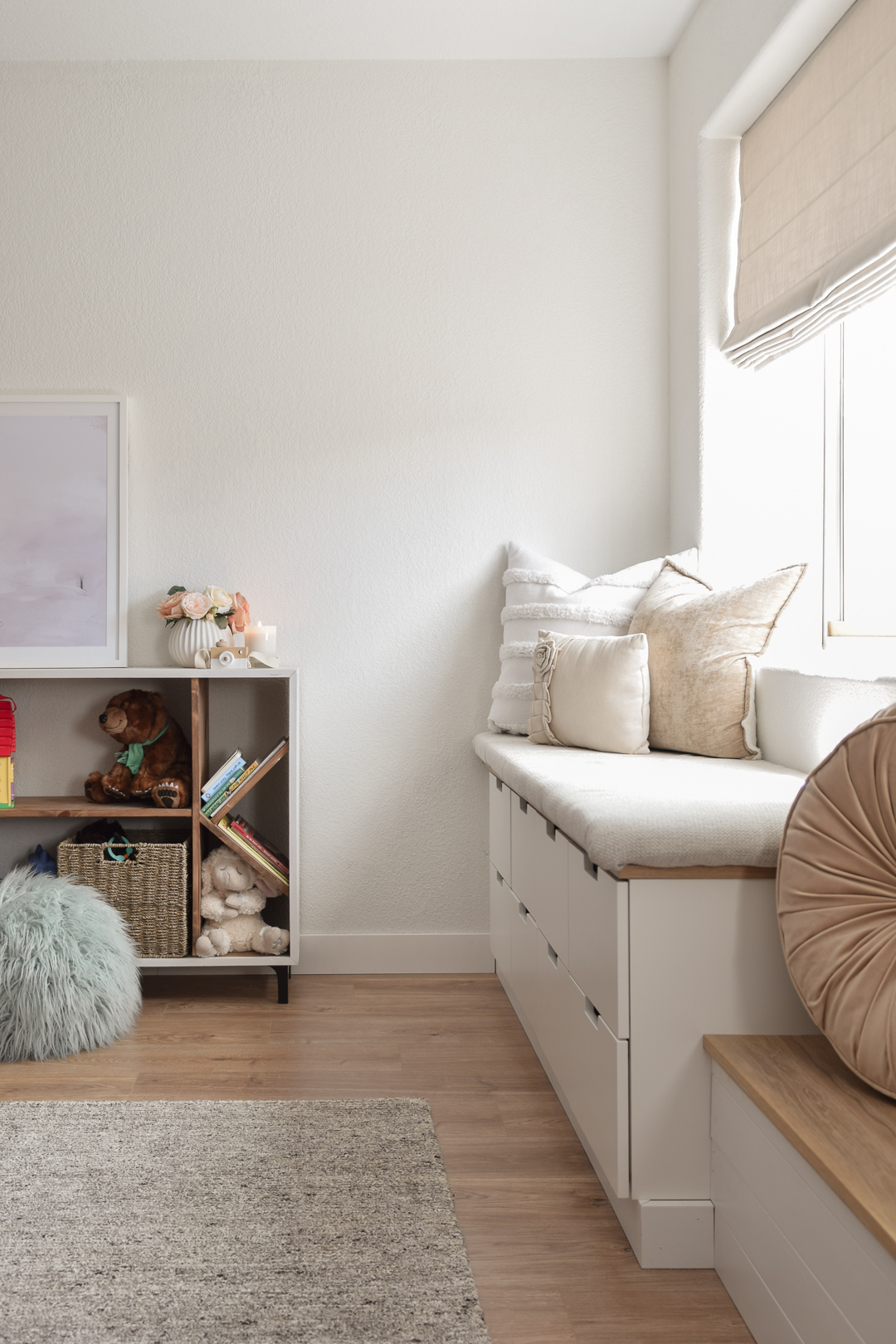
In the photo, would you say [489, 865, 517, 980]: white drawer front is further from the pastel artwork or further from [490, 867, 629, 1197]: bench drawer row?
the pastel artwork

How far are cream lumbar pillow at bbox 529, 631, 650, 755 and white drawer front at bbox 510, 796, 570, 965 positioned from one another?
233mm

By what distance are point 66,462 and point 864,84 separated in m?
2.12

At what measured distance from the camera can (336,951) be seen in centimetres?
282

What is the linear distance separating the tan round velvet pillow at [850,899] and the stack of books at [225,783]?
5.25 feet

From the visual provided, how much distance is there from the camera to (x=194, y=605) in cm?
263

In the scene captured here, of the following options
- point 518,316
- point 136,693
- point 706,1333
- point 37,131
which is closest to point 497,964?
point 136,693

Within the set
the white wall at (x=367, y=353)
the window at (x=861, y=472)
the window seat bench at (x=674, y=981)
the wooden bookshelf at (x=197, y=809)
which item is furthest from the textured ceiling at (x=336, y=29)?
the window seat bench at (x=674, y=981)

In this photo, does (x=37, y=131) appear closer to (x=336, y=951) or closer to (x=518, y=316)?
(x=518, y=316)

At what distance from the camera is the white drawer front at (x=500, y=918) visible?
2.43 m

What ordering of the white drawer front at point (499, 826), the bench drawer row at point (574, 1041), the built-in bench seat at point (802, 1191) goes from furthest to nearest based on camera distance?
the white drawer front at point (499, 826)
the bench drawer row at point (574, 1041)
the built-in bench seat at point (802, 1191)

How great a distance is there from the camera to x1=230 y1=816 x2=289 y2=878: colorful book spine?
8.53 ft

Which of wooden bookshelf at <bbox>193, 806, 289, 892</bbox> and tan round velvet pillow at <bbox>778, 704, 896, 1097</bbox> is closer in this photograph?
tan round velvet pillow at <bbox>778, 704, 896, 1097</bbox>

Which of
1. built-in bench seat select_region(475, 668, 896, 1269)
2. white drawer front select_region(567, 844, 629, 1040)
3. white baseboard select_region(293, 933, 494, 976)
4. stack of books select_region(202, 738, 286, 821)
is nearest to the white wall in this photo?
white baseboard select_region(293, 933, 494, 976)

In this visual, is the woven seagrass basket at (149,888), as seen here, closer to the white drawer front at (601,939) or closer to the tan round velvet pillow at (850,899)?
the white drawer front at (601,939)
